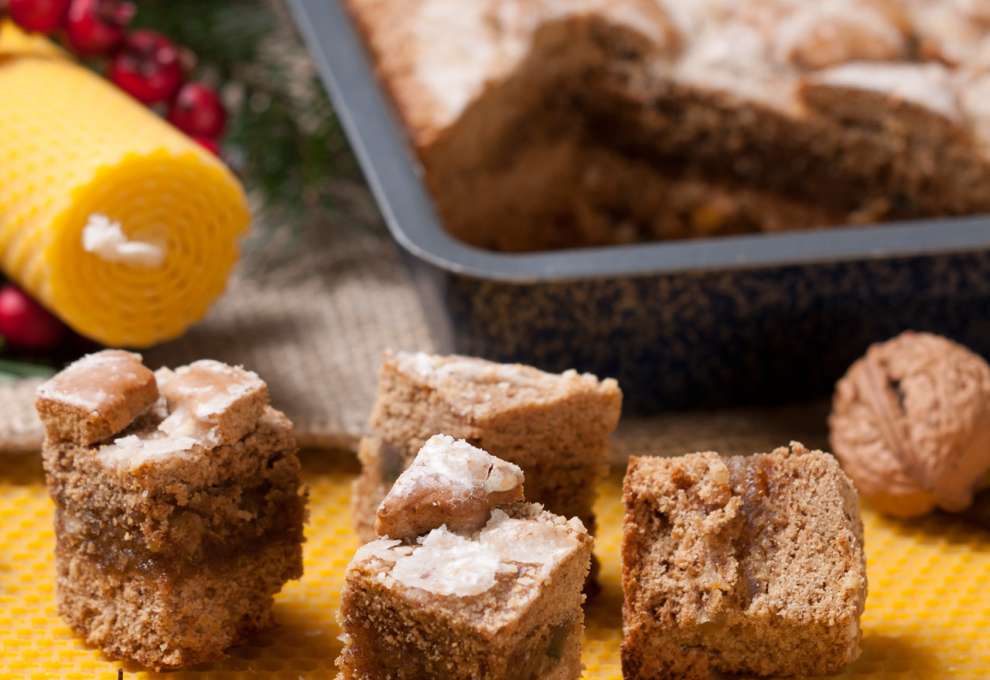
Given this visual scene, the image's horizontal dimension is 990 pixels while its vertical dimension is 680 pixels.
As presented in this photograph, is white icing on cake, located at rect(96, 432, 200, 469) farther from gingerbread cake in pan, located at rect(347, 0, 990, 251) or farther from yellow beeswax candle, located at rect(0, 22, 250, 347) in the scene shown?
gingerbread cake in pan, located at rect(347, 0, 990, 251)

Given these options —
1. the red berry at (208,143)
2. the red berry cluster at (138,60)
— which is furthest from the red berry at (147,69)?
the red berry at (208,143)

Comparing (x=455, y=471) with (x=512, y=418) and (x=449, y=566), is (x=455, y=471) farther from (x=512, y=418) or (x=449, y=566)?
(x=512, y=418)

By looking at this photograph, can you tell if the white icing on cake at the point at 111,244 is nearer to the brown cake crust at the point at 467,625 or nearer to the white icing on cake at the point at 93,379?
the white icing on cake at the point at 93,379

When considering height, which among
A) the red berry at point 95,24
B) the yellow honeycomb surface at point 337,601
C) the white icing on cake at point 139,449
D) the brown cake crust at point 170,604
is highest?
the red berry at point 95,24

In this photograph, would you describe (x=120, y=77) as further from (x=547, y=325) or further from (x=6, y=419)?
(x=547, y=325)

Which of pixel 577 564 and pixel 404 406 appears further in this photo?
pixel 404 406

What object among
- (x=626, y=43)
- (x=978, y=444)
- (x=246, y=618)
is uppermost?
(x=626, y=43)

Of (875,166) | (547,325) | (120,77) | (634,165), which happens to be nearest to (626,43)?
(634,165)
